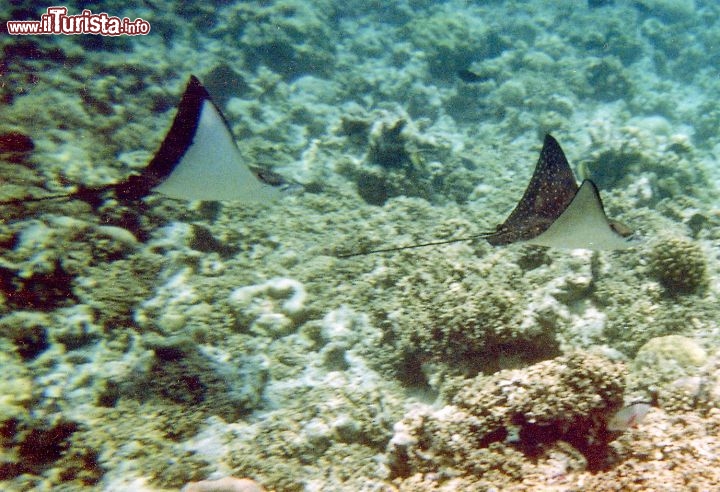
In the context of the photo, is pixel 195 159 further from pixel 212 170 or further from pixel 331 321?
pixel 331 321

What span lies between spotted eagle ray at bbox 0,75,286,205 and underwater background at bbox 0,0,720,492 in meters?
1.16

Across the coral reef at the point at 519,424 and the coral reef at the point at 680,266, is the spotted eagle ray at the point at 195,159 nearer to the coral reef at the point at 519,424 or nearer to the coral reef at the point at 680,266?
the coral reef at the point at 519,424

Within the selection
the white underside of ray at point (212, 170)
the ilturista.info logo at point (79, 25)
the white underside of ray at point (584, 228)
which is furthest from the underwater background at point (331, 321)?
the white underside of ray at point (212, 170)

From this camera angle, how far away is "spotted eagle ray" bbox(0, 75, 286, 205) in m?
2.69

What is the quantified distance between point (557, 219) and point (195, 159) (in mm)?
2262

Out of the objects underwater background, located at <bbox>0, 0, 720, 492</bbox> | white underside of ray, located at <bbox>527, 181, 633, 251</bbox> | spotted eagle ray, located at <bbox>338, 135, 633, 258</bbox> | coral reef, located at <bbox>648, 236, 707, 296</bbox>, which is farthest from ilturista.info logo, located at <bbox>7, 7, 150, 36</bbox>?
coral reef, located at <bbox>648, 236, 707, 296</bbox>

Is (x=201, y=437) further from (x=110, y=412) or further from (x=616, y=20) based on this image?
(x=616, y=20)

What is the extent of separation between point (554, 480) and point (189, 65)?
9.08m

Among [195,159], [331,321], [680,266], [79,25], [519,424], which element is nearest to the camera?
[519,424]

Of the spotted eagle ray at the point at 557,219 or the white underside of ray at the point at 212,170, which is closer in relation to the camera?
the spotted eagle ray at the point at 557,219

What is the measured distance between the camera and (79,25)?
7.79 m

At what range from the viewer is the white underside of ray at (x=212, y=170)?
2691 millimetres

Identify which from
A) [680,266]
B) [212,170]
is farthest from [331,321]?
[680,266]

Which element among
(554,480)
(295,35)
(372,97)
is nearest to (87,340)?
(554,480)
